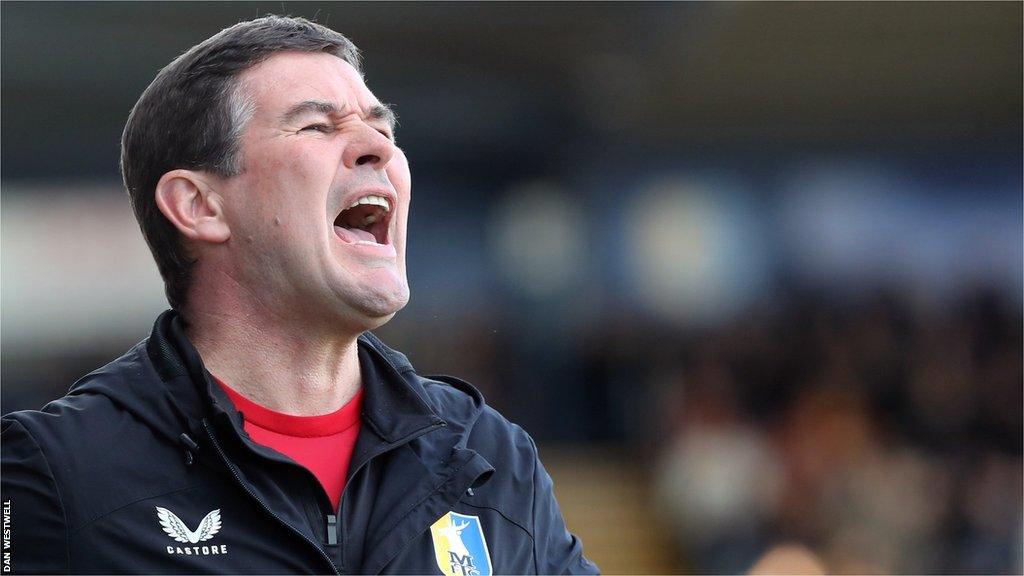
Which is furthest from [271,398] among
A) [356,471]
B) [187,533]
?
[187,533]

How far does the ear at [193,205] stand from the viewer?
8.22 ft

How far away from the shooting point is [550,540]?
8.26ft

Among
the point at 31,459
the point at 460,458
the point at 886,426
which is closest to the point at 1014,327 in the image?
the point at 886,426

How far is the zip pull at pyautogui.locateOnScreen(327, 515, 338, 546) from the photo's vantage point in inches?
86.0

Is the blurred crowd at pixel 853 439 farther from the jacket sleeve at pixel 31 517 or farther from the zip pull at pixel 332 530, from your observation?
the jacket sleeve at pixel 31 517

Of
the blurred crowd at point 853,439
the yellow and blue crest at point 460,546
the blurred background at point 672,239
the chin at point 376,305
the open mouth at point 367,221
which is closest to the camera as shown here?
the yellow and blue crest at point 460,546

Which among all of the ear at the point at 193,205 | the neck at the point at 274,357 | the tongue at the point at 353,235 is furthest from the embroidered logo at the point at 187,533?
the tongue at the point at 353,235

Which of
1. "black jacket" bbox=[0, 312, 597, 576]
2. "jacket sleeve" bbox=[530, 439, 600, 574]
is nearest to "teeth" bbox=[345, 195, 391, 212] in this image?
"black jacket" bbox=[0, 312, 597, 576]

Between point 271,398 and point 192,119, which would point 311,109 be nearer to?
point 192,119

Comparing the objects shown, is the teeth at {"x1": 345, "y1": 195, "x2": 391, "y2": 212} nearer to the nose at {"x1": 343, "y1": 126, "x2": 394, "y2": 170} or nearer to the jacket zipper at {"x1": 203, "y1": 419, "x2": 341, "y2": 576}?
the nose at {"x1": 343, "y1": 126, "x2": 394, "y2": 170}

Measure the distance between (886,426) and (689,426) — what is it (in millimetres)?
1392

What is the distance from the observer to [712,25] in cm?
852

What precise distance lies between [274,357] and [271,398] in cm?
9

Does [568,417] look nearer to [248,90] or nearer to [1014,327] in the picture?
[1014,327]
